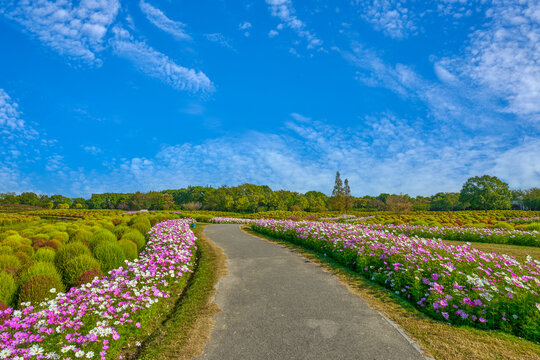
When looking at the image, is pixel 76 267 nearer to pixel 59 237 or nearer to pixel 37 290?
pixel 37 290

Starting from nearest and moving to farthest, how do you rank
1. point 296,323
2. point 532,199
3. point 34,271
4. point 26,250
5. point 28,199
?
point 296,323, point 34,271, point 26,250, point 532,199, point 28,199

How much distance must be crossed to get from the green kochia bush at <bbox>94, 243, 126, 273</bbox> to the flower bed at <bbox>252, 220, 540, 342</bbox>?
7511 millimetres

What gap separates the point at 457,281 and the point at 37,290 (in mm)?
8967

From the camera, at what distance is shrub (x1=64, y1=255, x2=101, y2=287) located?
6368 mm

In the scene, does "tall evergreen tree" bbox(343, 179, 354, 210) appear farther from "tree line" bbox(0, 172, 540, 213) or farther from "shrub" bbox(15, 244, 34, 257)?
"shrub" bbox(15, 244, 34, 257)

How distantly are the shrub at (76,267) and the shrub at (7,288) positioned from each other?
1217 mm

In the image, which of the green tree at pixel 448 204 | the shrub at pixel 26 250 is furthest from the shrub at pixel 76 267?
the green tree at pixel 448 204

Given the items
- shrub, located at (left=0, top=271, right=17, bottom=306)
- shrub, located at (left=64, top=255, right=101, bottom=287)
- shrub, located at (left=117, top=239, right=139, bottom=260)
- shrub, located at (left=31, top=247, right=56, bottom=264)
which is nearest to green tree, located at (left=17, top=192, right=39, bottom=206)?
shrub, located at (left=31, top=247, right=56, bottom=264)

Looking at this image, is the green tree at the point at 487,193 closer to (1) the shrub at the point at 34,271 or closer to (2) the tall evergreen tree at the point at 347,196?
(2) the tall evergreen tree at the point at 347,196

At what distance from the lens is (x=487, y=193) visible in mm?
48969

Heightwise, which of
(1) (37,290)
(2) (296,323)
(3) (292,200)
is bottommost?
(2) (296,323)

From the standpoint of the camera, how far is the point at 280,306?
5207 millimetres

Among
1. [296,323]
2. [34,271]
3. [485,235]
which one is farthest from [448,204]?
[34,271]

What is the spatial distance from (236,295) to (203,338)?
201 centimetres
